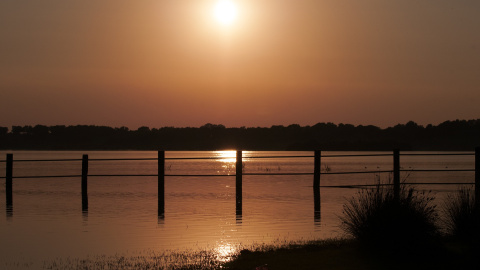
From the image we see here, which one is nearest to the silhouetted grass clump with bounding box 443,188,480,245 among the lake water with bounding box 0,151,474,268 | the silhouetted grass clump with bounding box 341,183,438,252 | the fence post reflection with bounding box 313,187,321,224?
the silhouetted grass clump with bounding box 341,183,438,252

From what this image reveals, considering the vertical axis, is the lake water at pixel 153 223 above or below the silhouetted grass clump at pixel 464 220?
below

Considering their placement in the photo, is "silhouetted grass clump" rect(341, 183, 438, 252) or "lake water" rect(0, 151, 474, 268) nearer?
"silhouetted grass clump" rect(341, 183, 438, 252)

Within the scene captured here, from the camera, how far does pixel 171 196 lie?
910 inches

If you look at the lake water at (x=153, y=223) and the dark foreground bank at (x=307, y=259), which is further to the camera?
the lake water at (x=153, y=223)

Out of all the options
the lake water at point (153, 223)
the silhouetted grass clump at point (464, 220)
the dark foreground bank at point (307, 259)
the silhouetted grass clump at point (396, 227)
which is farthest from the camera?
the lake water at point (153, 223)

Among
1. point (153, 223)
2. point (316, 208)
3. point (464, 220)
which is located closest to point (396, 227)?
point (464, 220)

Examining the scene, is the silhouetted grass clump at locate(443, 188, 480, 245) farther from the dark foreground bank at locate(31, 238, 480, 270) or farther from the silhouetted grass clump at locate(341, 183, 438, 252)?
the silhouetted grass clump at locate(341, 183, 438, 252)

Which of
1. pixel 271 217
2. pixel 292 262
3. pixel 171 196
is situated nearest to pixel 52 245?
pixel 292 262

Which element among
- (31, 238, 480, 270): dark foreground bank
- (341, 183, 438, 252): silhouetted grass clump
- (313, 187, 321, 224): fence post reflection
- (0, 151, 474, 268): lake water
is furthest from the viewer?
(313, 187, 321, 224): fence post reflection

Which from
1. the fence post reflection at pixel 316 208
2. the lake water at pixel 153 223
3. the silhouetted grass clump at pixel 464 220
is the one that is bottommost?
the lake water at pixel 153 223

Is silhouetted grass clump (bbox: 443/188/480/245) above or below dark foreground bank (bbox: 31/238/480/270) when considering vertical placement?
above

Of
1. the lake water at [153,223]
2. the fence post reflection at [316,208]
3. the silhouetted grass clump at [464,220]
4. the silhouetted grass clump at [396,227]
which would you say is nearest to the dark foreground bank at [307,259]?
the silhouetted grass clump at [396,227]

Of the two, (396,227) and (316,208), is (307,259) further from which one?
(316,208)

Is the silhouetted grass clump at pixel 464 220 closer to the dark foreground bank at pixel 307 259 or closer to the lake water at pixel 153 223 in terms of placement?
the dark foreground bank at pixel 307 259
